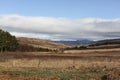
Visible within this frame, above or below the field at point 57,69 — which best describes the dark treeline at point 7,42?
above

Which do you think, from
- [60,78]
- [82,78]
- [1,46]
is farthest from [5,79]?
[1,46]

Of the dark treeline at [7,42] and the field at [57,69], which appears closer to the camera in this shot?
the field at [57,69]

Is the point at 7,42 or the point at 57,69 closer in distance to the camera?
the point at 57,69

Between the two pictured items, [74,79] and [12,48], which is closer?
[74,79]

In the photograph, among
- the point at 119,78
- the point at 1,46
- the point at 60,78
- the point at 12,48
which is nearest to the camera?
the point at 119,78

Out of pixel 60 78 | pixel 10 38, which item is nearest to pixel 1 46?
pixel 10 38

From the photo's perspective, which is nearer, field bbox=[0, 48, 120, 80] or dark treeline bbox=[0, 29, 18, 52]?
field bbox=[0, 48, 120, 80]

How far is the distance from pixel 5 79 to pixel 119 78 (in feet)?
29.1

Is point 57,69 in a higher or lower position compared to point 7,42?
lower

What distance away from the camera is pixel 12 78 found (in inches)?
1116

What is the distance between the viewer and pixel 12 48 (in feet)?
442

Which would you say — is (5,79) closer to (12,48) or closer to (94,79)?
(94,79)

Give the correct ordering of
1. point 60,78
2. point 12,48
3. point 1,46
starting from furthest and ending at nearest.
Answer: point 12,48 → point 1,46 → point 60,78

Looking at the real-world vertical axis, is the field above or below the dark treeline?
below
